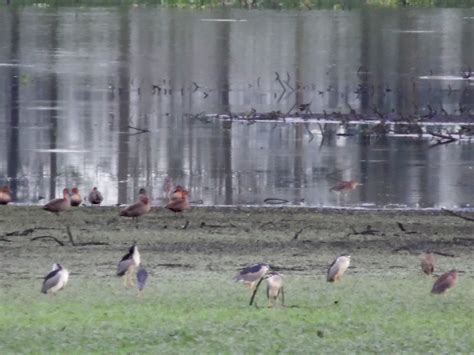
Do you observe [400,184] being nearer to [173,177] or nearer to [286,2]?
[173,177]

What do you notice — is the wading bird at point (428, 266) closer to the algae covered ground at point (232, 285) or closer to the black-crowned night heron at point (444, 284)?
the algae covered ground at point (232, 285)

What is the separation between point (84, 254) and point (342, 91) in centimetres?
2446

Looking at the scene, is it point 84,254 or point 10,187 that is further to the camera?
point 10,187

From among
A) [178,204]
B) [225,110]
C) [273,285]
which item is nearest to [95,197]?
[178,204]

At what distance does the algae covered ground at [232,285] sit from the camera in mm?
7145

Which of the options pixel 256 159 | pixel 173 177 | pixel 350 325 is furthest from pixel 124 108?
pixel 350 325

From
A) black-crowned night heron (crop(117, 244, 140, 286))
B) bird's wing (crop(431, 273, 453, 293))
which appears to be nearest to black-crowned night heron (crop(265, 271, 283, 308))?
bird's wing (crop(431, 273, 453, 293))

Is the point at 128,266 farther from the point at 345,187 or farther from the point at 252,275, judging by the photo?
the point at 345,187

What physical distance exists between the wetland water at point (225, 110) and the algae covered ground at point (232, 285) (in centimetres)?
265

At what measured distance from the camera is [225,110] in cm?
3034

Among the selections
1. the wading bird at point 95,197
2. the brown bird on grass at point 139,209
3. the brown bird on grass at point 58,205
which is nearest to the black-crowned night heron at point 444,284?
the brown bird on grass at point 139,209

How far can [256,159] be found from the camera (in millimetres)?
22125

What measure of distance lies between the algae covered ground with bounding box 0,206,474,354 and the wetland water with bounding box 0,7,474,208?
2650mm

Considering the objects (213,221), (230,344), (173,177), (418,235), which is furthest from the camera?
(173,177)
